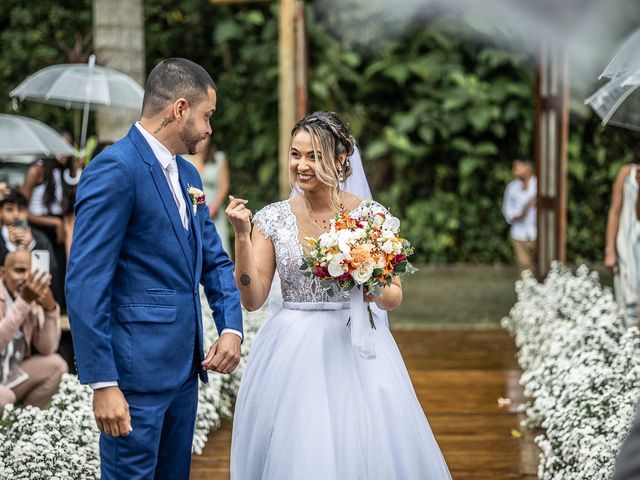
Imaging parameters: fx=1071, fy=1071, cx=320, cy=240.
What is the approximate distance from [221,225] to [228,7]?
7.31m

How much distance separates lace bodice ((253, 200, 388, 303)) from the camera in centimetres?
423

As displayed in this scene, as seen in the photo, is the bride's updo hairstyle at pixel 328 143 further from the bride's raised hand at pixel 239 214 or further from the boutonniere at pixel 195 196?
the boutonniere at pixel 195 196

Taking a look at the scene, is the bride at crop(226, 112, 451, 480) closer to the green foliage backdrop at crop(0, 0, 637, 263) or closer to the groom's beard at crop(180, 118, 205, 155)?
the groom's beard at crop(180, 118, 205, 155)

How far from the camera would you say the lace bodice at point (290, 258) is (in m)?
4.23

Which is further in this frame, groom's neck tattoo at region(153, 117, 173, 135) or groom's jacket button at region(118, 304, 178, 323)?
groom's neck tattoo at region(153, 117, 173, 135)

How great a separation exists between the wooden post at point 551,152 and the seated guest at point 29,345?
5.34 metres

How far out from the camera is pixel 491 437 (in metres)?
6.49

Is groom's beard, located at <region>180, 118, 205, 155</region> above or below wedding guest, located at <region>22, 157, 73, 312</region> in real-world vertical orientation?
above

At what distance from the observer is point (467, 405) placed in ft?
24.1

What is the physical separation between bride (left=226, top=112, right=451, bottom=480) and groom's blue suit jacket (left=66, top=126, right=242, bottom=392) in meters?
0.51

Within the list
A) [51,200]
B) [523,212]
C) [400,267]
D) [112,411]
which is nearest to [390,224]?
[400,267]

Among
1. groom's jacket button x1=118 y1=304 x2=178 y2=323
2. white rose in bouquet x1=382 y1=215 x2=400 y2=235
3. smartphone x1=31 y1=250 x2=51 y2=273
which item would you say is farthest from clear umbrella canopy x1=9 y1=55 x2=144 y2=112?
groom's jacket button x1=118 y1=304 x2=178 y2=323

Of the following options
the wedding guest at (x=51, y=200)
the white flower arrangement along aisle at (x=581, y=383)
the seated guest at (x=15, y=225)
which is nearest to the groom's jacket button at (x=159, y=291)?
the white flower arrangement along aisle at (x=581, y=383)

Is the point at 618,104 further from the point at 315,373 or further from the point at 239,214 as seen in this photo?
the point at 239,214
